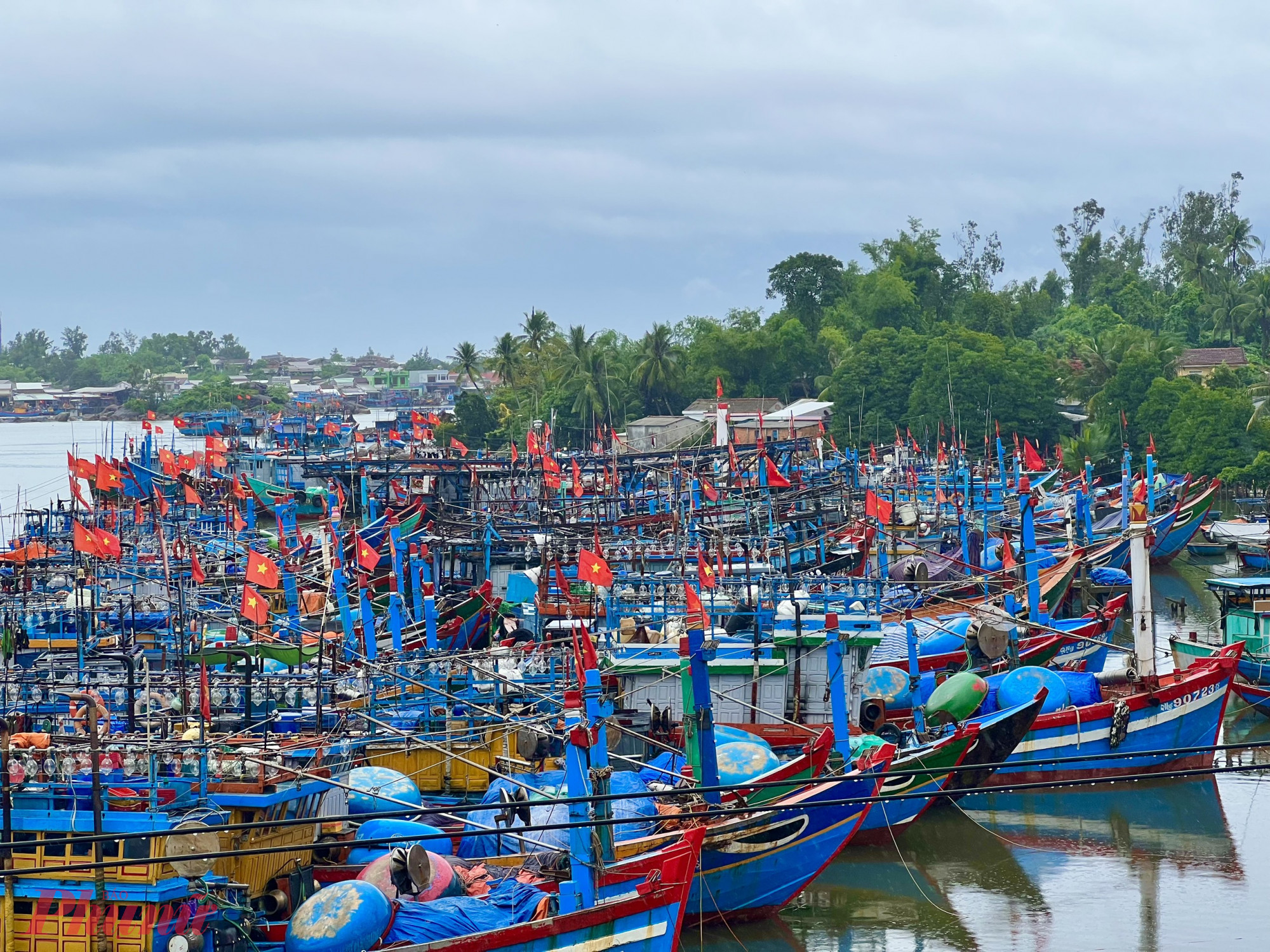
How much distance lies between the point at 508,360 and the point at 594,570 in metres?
85.3

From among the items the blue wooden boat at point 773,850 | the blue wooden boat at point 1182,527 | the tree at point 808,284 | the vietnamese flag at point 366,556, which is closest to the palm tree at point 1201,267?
the tree at point 808,284

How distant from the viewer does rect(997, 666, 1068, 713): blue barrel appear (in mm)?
31297

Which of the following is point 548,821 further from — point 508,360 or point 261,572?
point 508,360

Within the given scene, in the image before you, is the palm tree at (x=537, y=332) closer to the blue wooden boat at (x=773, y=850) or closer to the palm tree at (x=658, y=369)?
the palm tree at (x=658, y=369)

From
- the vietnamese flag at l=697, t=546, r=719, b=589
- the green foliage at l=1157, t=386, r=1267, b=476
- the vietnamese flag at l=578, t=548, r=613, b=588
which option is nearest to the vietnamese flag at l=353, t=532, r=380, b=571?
the vietnamese flag at l=578, t=548, r=613, b=588

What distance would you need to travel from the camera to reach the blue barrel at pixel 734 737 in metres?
27.0

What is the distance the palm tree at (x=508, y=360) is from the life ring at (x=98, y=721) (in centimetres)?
9342

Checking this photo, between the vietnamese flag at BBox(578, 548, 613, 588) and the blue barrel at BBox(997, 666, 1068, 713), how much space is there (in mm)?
7882

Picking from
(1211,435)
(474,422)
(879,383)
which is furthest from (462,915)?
(474,422)

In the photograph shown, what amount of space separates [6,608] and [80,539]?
3148 mm

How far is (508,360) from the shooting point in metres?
117

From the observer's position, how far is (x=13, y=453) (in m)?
162

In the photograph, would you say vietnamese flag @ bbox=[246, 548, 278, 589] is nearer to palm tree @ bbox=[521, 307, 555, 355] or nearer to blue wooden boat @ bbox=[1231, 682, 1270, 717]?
blue wooden boat @ bbox=[1231, 682, 1270, 717]

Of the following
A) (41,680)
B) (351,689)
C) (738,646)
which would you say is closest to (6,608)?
(351,689)
